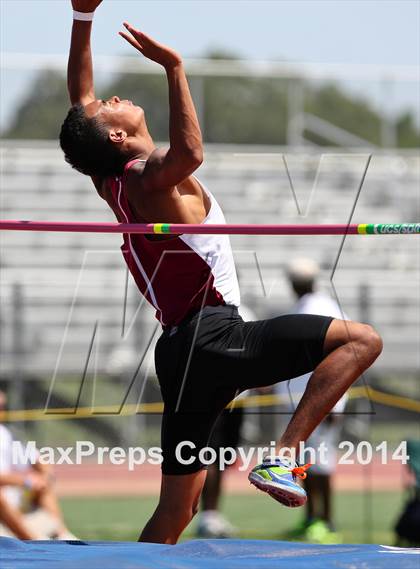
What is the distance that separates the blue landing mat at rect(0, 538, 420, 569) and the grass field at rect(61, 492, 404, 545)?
3239mm

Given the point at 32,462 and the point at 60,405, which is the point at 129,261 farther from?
the point at 60,405

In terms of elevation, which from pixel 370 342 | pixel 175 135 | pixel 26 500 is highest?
pixel 175 135

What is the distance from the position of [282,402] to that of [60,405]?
2197mm

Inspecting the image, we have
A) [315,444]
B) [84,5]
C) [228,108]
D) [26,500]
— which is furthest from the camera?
[228,108]

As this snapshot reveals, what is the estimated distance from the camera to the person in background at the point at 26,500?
261 inches

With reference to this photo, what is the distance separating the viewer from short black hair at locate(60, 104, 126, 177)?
13.5ft

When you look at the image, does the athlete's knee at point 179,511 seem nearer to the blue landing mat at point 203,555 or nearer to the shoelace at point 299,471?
the blue landing mat at point 203,555

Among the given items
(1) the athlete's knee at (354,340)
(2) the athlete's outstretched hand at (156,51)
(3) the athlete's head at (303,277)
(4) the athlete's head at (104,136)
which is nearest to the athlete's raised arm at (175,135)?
(2) the athlete's outstretched hand at (156,51)

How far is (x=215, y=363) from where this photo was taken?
3988mm

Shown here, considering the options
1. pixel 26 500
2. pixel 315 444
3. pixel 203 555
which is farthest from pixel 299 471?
pixel 26 500

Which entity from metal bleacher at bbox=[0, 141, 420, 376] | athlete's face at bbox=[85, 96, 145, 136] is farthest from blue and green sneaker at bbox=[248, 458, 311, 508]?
metal bleacher at bbox=[0, 141, 420, 376]

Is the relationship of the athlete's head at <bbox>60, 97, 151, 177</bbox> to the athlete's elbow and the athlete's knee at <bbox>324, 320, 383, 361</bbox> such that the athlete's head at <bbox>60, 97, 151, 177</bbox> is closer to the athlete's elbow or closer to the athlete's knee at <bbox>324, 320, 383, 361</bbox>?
the athlete's elbow

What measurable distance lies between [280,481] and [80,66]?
1815mm

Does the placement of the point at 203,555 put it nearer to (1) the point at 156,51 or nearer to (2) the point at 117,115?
(2) the point at 117,115
